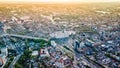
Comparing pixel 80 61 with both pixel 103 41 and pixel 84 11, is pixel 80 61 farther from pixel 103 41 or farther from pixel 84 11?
pixel 84 11

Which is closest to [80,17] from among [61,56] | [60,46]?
[60,46]

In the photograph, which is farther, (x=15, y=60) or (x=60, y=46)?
(x=60, y=46)

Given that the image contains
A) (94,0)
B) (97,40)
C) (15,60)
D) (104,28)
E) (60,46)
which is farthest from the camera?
(94,0)

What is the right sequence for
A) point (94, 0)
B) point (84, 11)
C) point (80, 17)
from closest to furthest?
point (80, 17) → point (84, 11) → point (94, 0)

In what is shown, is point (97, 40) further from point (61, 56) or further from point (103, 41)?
point (61, 56)

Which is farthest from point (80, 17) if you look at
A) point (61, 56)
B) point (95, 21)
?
point (61, 56)

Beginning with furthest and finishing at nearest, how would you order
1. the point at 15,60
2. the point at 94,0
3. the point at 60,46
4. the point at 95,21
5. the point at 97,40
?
the point at 94,0
the point at 95,21
the point at 97,40
the point at 60,46
the point at 15,60
